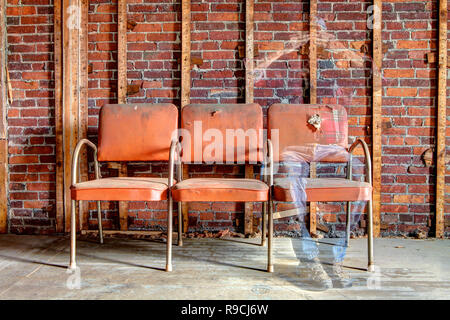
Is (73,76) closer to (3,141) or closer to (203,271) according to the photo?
(3,141)

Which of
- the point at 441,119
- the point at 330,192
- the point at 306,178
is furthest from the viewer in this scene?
the point at 441,119

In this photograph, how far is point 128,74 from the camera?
8.19 feet

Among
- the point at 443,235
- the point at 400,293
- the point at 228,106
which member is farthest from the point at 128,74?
the point at 443,235

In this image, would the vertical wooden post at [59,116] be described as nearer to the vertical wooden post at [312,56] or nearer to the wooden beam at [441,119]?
the vertical wooden post at [312,56]

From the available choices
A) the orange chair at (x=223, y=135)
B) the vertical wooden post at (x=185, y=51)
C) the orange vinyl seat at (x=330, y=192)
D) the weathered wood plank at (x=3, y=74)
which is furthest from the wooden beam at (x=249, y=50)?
the weathered wood plank at (x=3, y=74)

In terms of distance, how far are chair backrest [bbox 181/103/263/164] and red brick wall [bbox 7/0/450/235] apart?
13.9 inches

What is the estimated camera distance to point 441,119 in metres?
2.38

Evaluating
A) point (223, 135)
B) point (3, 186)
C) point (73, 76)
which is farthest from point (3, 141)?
point (223, 135)

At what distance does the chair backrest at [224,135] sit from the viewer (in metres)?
2.12

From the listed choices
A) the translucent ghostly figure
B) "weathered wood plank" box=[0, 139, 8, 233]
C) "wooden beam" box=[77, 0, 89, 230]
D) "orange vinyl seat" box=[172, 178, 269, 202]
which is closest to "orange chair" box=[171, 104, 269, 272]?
the translucent ghostly figure

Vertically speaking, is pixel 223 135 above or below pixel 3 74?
below

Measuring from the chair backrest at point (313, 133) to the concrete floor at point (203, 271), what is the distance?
610 millimetres

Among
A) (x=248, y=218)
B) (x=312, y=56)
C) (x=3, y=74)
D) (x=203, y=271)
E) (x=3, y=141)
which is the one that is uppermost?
(x=312, y=56)

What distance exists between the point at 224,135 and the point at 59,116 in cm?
127
